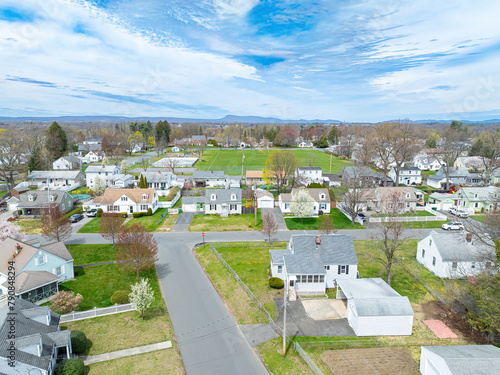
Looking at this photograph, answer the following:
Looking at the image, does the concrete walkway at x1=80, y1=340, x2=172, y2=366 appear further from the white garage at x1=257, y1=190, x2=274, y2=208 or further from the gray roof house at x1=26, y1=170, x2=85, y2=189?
the gray roof house at x1=26, y1=170, x2=85, y2=189

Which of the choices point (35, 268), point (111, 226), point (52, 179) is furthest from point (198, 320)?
point (52, 179)

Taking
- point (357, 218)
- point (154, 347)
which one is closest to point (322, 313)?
point (154, 347)

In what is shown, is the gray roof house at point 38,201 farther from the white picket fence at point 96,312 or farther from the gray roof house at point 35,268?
the white picket fence at point 96,312

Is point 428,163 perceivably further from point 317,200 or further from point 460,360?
point 460,360

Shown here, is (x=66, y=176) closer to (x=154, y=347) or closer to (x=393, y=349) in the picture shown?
(x=154, y=347)

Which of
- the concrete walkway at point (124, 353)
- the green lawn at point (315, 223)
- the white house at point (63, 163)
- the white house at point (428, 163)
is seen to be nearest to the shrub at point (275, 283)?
the concrete walkway at point (124, 353)

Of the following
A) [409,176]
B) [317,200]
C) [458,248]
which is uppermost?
[409,176]

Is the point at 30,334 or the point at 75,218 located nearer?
the point at 30,334
